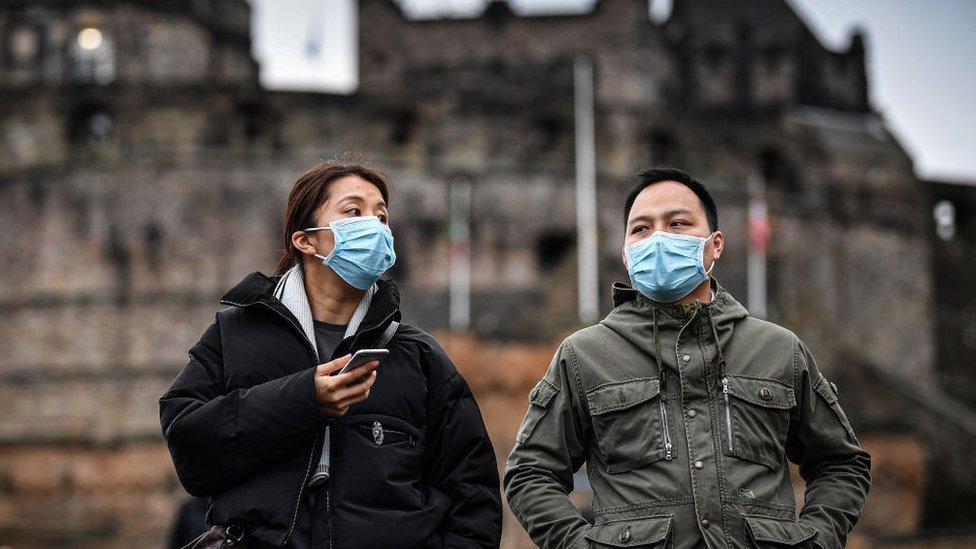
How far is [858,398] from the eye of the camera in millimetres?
28375

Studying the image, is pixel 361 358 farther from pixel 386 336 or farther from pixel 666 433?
pixel 666 433

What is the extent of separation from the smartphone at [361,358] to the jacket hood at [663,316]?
773mm

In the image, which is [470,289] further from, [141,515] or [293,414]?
[293,414]

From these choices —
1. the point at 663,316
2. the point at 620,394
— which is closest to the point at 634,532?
the point at 620,394

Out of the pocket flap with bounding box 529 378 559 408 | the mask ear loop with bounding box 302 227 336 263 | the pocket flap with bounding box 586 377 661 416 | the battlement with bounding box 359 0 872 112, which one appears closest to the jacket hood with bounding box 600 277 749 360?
the pocket flap with bounding box 586 377 661 416

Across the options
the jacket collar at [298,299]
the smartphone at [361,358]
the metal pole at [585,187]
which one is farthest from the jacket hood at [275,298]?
the metal pole at [585,187]

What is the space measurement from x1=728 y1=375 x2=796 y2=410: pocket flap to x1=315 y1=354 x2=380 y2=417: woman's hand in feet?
3.50

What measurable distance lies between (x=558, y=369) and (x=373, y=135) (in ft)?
86.8

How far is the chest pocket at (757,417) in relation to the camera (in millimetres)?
4207

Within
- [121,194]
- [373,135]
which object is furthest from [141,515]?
[373,135]

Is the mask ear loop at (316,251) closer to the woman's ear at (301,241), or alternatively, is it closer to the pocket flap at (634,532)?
the woman's ear at (301,241)

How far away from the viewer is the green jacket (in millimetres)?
4137

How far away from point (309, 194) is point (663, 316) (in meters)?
1.20

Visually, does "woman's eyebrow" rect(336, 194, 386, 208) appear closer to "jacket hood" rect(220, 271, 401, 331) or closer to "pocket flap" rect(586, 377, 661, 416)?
"jacket hood" rect(220, 271, 401, 331)
